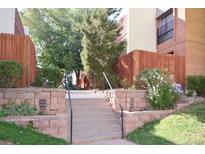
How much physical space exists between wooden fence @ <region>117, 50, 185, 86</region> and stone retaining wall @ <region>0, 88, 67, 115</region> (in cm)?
421

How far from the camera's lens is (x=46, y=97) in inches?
392

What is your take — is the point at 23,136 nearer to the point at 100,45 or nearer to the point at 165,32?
the point at 100,45

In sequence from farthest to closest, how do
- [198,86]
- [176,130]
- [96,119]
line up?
[198,86]
[96,119]
[176,130]

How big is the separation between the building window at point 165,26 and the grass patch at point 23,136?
1017 centimetres

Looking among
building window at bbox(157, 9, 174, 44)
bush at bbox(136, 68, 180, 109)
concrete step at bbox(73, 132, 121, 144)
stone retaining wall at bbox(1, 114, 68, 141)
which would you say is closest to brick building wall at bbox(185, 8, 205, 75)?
building window at bbox(157, 9, 174, 44)

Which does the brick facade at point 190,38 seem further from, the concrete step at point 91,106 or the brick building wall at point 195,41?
the concrete step at point 91,106

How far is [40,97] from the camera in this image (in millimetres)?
9820

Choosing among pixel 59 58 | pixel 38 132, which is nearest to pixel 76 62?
pixel 59 58

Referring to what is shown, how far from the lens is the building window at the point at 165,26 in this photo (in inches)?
670

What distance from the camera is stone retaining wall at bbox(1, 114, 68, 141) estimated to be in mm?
8812

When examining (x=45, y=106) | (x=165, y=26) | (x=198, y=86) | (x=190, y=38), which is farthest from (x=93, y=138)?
(x=165, y=26)

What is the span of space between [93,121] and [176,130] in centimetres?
267

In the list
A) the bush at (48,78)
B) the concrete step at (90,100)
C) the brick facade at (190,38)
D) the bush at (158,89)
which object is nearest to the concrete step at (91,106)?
the concrete step at (90,100)
